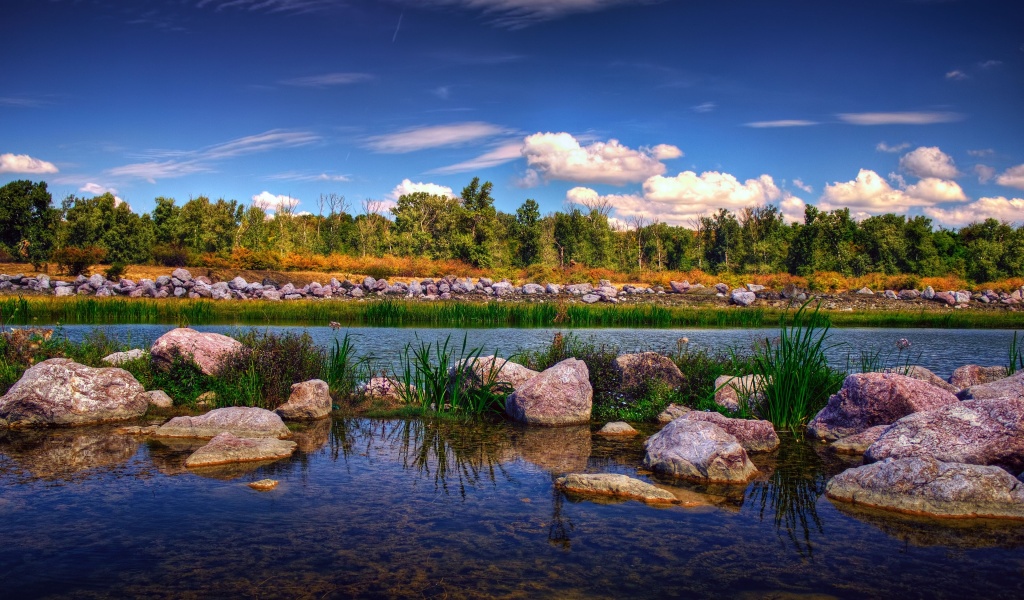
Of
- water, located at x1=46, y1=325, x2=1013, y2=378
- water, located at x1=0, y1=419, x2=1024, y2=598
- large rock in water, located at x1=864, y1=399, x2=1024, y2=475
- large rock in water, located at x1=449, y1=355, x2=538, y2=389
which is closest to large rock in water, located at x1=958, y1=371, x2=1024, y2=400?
large rock in water, located at x1=864, y1=399, x2=1024, y2=475

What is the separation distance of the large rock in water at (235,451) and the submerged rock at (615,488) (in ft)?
11.1

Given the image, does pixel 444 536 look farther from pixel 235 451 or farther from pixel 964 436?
pixel 964 436

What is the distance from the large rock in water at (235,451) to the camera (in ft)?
24.8

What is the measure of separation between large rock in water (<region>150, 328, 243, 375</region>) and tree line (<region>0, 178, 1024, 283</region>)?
44.4m

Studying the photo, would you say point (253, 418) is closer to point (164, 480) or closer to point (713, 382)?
point (164, 480)

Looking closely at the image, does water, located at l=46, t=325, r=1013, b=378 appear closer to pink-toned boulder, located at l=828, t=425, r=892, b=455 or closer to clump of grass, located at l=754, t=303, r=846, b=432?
clump of grass, located at l=754, t=303, r=846, b=432

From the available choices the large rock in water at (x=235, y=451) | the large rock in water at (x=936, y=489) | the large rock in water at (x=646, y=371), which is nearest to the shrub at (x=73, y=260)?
the large rock in water at (x=235, y=451)

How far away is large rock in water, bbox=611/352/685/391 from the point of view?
36.4 ft

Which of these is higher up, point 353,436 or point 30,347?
point 30,347

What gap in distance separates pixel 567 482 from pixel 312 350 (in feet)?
22.5

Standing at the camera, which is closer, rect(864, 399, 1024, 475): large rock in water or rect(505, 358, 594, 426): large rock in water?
rect(864, 399, 1024, 475): large rock in water

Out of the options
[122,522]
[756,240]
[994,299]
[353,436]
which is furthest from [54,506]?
[756,240]

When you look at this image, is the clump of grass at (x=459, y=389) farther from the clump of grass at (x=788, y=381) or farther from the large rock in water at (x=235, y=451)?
the clump of grass at (x=788, y=381)

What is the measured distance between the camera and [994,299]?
53594 mm
